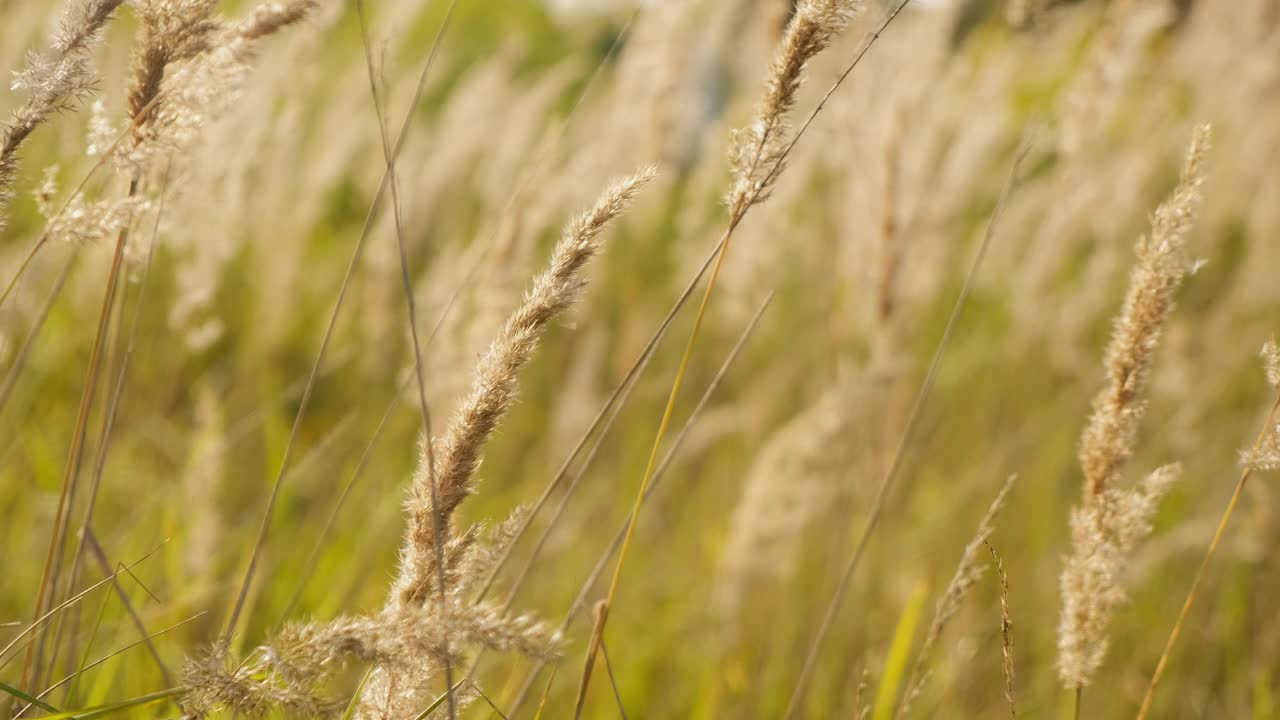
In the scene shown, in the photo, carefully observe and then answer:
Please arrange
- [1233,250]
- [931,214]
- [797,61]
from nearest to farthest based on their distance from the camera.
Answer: [797,61], [931,214], [1233,250]

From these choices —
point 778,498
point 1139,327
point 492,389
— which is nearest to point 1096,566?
point 1139,327

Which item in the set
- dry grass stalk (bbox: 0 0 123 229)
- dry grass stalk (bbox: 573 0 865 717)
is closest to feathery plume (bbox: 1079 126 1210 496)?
dry grass stalk (bbox: 573 0 865 717)

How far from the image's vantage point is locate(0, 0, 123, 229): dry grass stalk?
782 mm

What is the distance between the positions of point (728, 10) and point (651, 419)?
130 centimetres

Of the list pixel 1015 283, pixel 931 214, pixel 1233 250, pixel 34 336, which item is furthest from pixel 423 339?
pixel 1233 250

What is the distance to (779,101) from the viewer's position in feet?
2.82

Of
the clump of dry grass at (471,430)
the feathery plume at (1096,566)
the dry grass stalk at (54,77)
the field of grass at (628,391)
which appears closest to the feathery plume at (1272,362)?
the field of grass at (628,391)

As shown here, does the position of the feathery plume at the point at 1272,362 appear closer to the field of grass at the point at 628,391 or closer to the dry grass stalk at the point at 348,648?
the field of grass at the point at 628,391

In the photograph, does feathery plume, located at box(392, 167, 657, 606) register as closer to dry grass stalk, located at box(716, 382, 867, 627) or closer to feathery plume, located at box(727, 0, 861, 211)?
feathery plume, located at box(727, 0, 861, 211)

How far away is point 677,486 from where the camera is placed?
121 inches

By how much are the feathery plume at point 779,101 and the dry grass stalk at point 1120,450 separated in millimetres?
411

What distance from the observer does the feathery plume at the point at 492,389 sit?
0.77 m

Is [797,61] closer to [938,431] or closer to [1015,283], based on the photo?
[938,431]

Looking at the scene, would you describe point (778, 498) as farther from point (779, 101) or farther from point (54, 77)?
point (54, 77)
